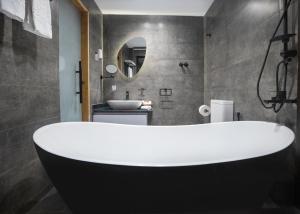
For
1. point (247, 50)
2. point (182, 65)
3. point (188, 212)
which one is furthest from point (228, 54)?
point (188, 212)

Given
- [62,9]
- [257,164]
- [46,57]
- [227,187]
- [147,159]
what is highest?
[62,9]

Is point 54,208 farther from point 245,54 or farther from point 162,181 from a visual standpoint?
point 245,54

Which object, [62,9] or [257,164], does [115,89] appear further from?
[257,164]

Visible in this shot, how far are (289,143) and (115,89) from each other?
2.81 metres

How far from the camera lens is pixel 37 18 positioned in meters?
1.40

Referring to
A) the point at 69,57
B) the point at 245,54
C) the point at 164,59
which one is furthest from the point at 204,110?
the point at 69,57

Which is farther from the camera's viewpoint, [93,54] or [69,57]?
[93,54]

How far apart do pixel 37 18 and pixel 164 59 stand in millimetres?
2406

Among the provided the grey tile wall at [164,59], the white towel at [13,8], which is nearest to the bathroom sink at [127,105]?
the grey tile wall at [164,59]

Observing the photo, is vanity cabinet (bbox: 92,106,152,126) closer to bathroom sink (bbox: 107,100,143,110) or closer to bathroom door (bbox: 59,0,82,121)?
bathroom sink (bbox: 107,100,143,110)

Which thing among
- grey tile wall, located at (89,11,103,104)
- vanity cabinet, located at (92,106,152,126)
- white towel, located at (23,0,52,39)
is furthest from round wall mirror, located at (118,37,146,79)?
white towel, located at (23,0,52,39)

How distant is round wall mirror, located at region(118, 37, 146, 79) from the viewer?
3557 mm

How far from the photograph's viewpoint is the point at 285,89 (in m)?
1.47

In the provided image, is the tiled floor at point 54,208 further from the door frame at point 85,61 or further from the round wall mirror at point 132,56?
the round wall mirror at point 132,56
